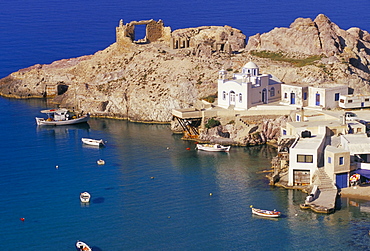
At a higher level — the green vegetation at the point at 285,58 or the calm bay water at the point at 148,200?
the green vegetation at the point at 285,58

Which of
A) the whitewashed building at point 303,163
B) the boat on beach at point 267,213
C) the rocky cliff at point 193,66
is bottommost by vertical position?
the boat on beach at point 267,213

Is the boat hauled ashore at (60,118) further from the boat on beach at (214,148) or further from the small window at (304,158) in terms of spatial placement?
the small window at (304,158)

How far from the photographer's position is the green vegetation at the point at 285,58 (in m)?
114

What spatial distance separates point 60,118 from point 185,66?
20868 mm

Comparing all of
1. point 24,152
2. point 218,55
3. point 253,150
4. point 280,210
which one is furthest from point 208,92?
point 280,210

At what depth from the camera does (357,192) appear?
78.6 meters

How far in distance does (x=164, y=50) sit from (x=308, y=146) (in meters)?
47.7

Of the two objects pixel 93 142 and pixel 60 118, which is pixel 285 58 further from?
pixel 60 118

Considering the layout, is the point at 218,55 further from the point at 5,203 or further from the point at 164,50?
the point at 5,203

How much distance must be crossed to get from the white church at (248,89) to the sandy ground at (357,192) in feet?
92.9

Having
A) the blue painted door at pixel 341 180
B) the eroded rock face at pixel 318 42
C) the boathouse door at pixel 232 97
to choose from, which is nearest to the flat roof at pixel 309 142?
the blue painted door at pixel 341 180

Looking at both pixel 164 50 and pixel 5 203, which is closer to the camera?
pixel 5 203

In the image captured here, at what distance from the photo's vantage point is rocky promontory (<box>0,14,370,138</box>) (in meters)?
112

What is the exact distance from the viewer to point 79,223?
73375mm
